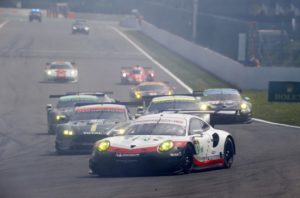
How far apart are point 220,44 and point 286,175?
138ft

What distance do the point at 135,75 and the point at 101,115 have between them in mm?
29997

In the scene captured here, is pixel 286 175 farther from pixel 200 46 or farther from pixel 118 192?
pixel 200 46

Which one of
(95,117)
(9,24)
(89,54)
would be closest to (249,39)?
(89,54)

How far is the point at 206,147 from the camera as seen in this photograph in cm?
1653

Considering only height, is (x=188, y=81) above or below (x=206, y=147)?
below

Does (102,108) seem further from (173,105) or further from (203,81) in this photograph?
(203,81)

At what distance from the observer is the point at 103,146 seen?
1598 cm

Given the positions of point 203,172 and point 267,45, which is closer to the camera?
point 203,172

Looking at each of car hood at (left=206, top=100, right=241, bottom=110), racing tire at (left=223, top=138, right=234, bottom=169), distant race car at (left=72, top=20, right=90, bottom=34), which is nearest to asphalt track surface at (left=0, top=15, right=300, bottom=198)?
racing tire at (left=223, top=138, right=234, bottom=169)

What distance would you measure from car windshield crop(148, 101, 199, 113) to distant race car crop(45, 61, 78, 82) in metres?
26.6

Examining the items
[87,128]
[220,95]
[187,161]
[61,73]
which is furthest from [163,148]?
[61,73]

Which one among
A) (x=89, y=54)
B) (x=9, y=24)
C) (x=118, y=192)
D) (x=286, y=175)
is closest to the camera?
(x=118, y=192)

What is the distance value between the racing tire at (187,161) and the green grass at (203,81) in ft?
51.9

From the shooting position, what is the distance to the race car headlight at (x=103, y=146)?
1593cm
